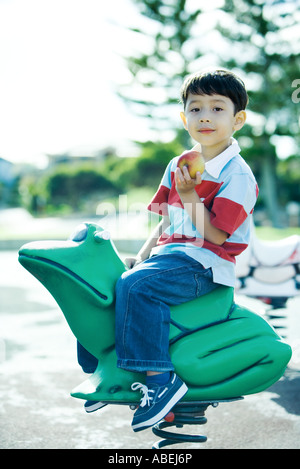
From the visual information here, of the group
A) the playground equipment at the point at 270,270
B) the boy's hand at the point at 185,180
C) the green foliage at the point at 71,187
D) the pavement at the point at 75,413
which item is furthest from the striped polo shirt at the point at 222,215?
the green foliage at the point at 71,187

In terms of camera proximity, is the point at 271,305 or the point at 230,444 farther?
the point at 271,305

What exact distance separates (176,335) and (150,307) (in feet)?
0.45

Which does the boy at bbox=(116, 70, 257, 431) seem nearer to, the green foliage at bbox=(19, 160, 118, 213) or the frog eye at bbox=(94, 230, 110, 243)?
the frog eye at bbox=(94, 230, 110, 243)

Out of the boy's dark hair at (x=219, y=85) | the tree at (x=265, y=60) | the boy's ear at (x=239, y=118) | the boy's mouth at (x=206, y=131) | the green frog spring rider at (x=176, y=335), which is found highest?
the tree at (x=265, y=60)

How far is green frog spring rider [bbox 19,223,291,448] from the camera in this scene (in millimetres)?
1639

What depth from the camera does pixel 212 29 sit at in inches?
870

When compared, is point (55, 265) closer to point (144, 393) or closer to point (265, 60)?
point (144, 393)

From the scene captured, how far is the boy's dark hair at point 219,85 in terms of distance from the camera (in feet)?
5.39

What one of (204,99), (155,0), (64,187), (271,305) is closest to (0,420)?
(271,305)

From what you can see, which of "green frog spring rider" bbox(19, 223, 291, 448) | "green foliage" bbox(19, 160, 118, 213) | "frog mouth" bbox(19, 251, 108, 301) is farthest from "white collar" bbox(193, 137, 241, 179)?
"green foliage" bbox(19, 160, 118, 213)

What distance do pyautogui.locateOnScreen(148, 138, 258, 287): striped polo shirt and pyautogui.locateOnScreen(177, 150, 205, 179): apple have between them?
0.15 m

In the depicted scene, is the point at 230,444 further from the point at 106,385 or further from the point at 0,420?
the point at 106,385

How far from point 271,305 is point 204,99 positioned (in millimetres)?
3447

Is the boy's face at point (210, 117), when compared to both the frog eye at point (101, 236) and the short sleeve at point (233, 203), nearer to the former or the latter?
the short sleeve at point (233, 203)
